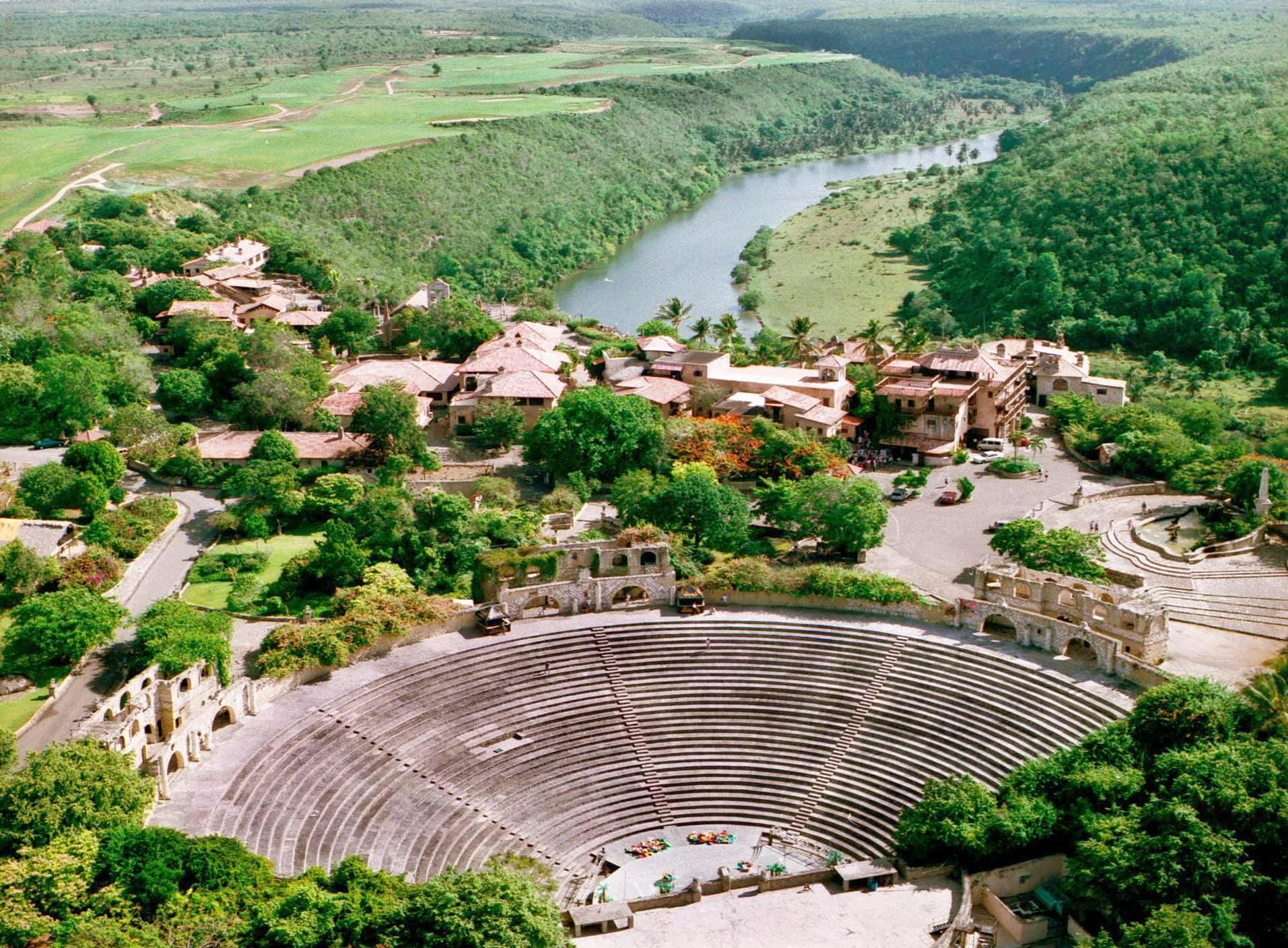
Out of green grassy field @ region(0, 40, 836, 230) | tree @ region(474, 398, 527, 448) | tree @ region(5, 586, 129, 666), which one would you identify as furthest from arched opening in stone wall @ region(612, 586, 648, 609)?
green grassy field @ region(0, 40, 836, 230)

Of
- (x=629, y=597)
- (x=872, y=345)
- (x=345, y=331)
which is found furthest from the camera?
(x=345, y=331)

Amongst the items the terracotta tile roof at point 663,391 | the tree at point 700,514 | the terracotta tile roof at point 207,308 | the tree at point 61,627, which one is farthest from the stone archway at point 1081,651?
the terracotta tile roof at point 207,308

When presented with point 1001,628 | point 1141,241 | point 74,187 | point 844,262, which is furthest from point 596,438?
point 74,187

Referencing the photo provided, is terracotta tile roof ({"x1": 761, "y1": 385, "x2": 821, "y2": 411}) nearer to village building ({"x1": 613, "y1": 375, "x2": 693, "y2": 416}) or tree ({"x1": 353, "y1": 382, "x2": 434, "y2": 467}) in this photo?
village building ({"x1": 613, "y1": 375, "x2": 693, "y2": 416})

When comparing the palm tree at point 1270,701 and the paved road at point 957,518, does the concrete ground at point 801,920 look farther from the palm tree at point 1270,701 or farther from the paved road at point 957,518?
the paved road at point 957,518

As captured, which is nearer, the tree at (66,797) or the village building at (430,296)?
the tree at (66,797)

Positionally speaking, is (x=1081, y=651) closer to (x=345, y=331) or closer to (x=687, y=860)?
(x=687, y=860)
